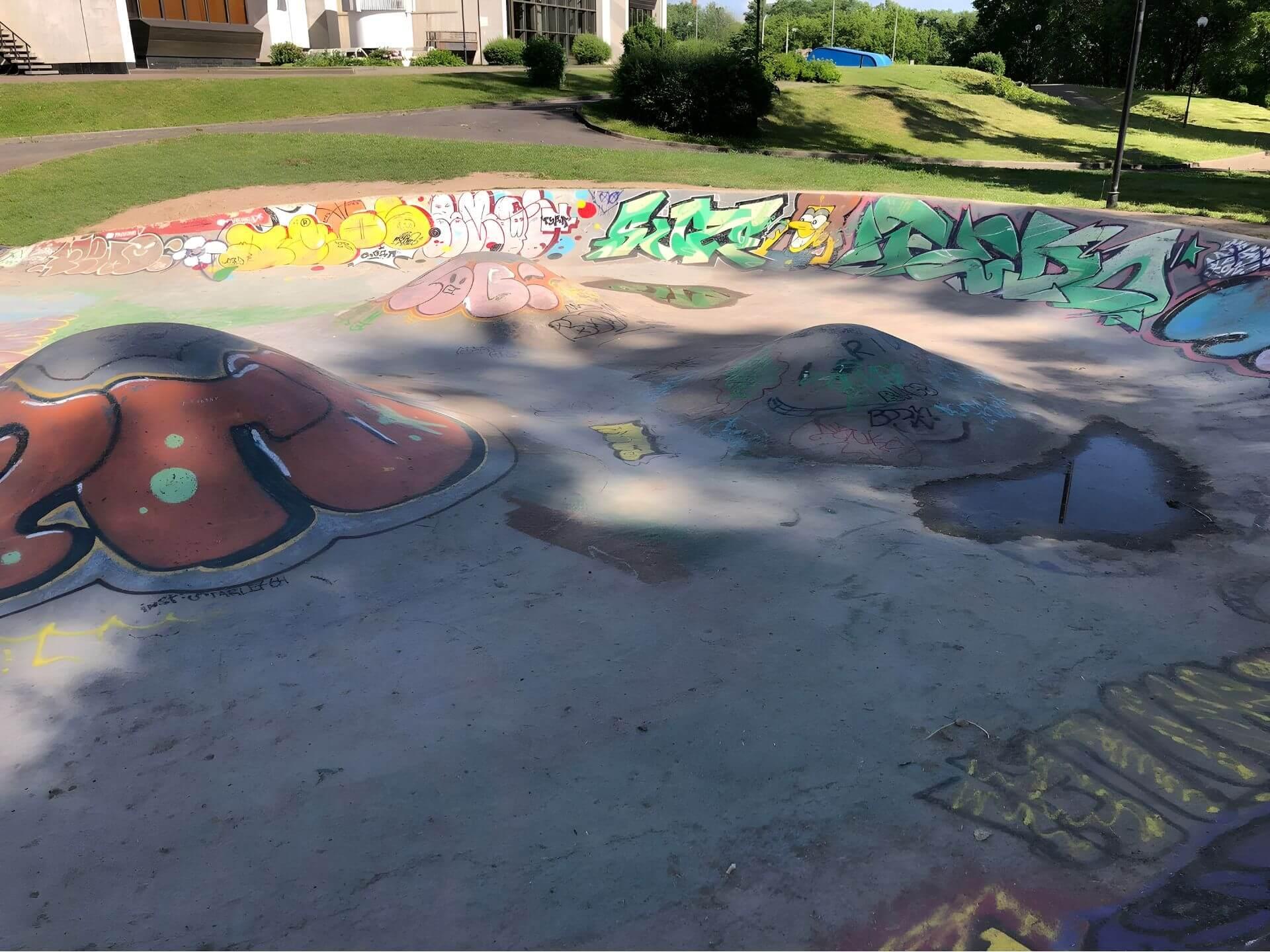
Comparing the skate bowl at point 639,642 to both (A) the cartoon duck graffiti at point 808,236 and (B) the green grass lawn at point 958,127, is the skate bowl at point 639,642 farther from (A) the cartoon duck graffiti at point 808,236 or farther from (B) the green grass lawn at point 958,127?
(B) the green grass lawn at point 958,127

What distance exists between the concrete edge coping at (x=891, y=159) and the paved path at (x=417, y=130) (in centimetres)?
65

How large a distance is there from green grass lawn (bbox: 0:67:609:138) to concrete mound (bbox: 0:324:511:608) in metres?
26.0

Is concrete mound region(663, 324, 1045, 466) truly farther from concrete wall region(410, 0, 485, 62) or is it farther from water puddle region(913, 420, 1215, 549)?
concrete wall region(410, 0, 485, 62)

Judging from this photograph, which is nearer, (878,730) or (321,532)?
(878,730)

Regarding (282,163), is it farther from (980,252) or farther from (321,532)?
(321,532)

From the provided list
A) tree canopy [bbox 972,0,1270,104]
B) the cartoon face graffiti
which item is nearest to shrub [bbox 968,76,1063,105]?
tree canopy [bbox 972,0,1270,104]

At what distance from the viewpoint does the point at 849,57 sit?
7894 cm

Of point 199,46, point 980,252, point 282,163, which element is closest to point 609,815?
point 980,252

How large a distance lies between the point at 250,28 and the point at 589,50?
20934mm

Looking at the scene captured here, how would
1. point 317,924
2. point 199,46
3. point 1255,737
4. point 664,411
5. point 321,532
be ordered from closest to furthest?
point 317,924 → point 1255,737 → point 321,532 → point 664,411 → point 199,46

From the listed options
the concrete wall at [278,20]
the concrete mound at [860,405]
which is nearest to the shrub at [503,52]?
the concrete wall at [278,20]

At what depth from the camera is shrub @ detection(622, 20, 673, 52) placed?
3744cm

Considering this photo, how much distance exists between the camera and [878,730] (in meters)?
5.93

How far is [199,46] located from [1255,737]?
177 feet
